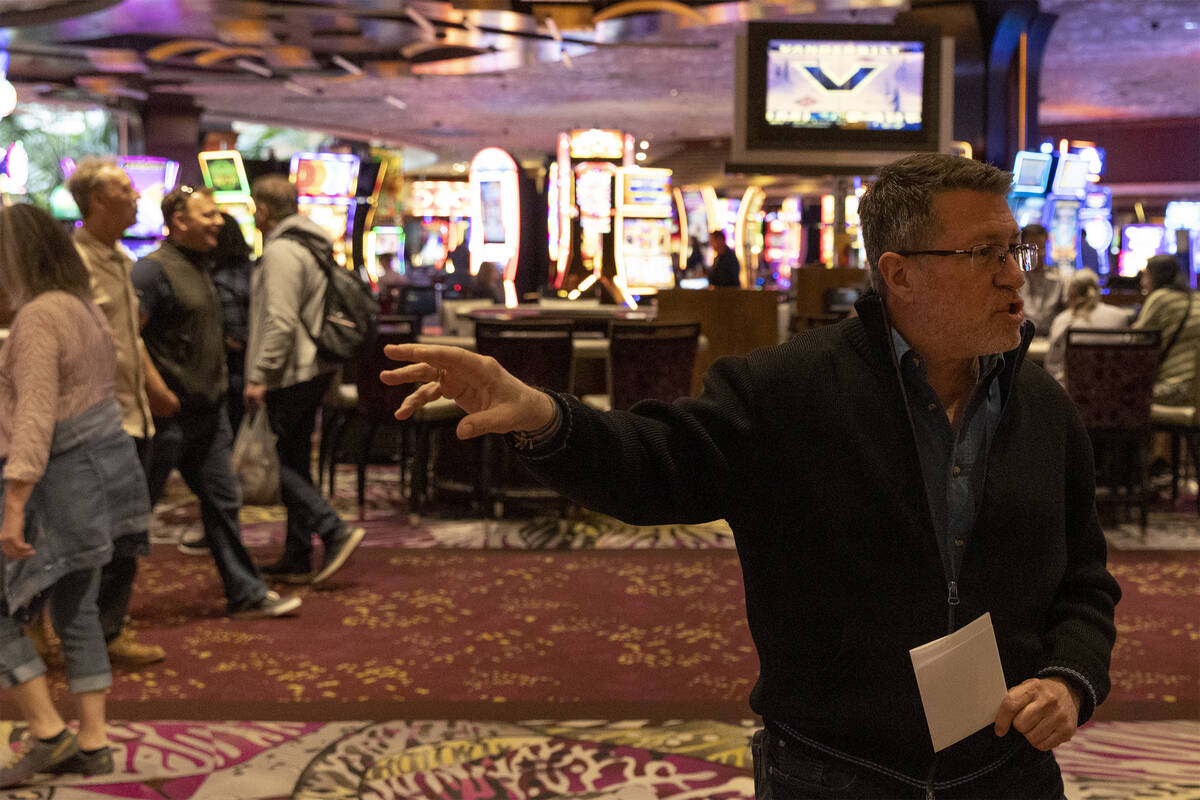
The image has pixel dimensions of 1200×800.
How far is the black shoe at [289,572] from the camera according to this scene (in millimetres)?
4613

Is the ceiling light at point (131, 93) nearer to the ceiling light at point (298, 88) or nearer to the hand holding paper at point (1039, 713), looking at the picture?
the ceiling light at point (298, 88)

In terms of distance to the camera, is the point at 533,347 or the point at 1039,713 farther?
the point at 533,347

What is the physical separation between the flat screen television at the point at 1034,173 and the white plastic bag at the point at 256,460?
669 cm

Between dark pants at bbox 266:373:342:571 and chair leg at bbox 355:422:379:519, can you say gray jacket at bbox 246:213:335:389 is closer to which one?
dark pants at bbox 266:373:342:571

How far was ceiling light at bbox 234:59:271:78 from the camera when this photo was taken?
13.7m

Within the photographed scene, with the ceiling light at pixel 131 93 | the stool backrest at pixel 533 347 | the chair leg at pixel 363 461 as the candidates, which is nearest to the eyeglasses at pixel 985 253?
the stool backrest at pixel 533 347

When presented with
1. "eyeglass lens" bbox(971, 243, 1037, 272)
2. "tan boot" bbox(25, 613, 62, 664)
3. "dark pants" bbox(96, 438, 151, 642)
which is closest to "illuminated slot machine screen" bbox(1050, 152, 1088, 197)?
"dark pants" bbox(96, 438, 151, 642)

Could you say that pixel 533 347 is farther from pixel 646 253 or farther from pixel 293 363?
pixel 646 253

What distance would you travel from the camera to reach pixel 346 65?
44.7 feet

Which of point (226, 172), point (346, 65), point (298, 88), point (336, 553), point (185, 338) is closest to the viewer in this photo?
point (185, 338)

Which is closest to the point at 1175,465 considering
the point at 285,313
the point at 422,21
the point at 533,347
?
the point at 533,347

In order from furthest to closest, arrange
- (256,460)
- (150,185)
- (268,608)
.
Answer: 1. (150,185)
2. (256,460)
3. (268,608)

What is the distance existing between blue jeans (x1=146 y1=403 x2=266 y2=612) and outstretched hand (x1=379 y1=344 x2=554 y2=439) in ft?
9.17

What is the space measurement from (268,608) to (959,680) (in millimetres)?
3239
